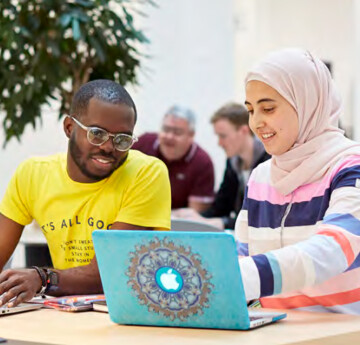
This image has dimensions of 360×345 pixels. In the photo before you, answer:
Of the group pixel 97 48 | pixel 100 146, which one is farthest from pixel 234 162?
pixel 100 146

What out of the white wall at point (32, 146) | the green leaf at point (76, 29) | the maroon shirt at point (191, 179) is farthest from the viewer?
the white wall at point (32, 146)

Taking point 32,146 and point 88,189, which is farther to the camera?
point 32,146

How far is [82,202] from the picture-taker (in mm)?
2438

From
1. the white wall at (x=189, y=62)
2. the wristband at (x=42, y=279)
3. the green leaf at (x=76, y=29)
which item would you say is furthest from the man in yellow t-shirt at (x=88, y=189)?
the white wall at (x=189, y=62)

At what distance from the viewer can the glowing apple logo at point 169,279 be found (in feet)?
5.37

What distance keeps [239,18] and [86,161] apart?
8.58m

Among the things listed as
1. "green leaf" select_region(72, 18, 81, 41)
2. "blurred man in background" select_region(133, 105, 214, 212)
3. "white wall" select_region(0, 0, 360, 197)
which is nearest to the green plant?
"green leaf" select_region(72, 18, 81, 41)

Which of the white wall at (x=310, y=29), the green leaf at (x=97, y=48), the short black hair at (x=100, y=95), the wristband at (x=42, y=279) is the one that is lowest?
the wristband at (x=42, y=279)

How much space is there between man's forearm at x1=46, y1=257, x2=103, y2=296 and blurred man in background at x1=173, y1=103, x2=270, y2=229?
2.37 m

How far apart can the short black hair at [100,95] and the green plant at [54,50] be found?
189 cm

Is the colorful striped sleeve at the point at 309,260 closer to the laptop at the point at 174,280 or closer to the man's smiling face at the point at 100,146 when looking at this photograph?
the laptop at the point at 174,280

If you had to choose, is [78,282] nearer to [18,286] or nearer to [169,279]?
[18,286]

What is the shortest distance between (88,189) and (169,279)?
2.80 ft

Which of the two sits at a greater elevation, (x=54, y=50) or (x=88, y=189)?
(x=54, y=50)
